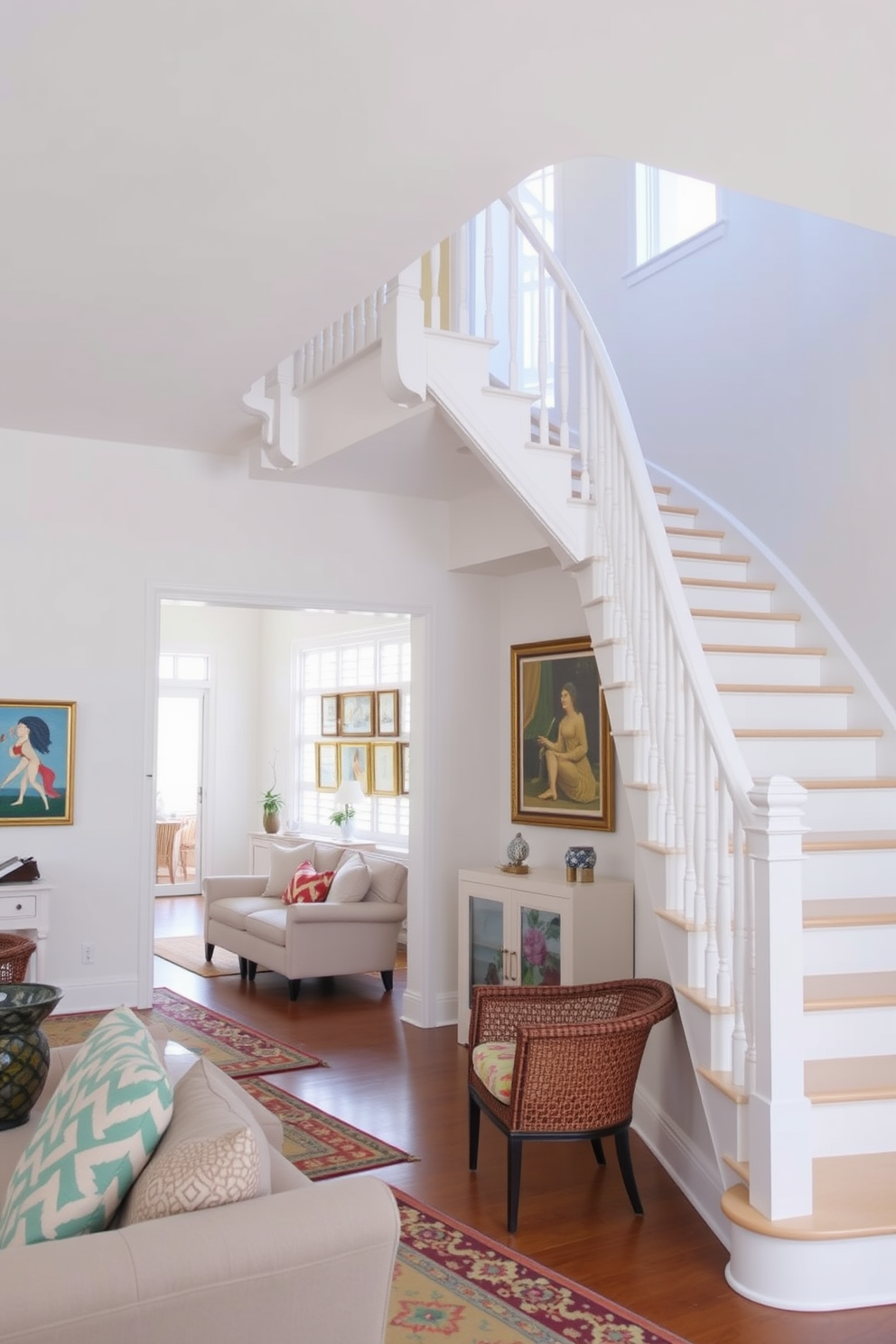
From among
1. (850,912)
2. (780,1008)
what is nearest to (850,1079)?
(780,1008)

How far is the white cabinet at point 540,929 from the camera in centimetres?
533

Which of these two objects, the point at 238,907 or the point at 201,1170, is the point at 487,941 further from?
the point at 201,1170

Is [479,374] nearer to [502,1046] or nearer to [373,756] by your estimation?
[502,1046]

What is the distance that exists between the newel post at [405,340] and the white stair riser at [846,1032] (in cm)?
274

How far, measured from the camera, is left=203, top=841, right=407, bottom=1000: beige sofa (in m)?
6.90

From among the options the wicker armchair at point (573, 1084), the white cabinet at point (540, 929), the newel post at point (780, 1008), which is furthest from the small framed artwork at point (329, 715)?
the newel post at point (780, 1008)

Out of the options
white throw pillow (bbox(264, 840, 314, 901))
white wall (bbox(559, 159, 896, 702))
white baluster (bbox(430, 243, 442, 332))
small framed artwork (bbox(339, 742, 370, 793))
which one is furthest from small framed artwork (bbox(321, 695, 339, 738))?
white baluster (bbox(430, 243, 442, 332))

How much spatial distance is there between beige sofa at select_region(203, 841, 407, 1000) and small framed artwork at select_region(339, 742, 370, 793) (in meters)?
1.67

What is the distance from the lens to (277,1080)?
203 inches

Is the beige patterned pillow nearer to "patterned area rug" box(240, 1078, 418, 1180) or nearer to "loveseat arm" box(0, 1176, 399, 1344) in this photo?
"loveseat arm" box(0, 1176, 399, 1344)

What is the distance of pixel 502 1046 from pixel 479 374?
8.69 ft

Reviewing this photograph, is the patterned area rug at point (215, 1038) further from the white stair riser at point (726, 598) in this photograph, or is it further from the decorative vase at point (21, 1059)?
the white stair riser at point (726, 598)

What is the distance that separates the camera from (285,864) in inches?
319

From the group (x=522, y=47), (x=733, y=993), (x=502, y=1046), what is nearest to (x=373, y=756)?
(x=502, y=1046)
